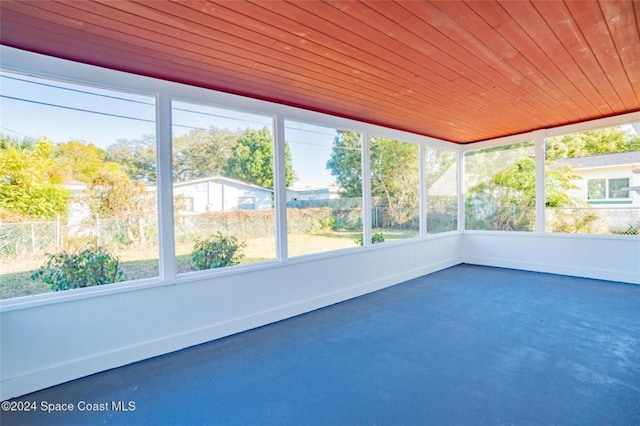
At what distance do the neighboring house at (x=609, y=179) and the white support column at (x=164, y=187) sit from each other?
6354 millimetres

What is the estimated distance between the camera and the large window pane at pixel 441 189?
598 cm

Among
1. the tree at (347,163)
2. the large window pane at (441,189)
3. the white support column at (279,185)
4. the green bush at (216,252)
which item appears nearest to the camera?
the green bush at (216,252)

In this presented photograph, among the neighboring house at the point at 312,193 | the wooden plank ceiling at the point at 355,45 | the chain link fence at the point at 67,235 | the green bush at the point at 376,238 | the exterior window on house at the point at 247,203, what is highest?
the wooden plank ceiling at the point at 355,45

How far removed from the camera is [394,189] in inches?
207

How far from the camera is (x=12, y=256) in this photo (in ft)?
7.61

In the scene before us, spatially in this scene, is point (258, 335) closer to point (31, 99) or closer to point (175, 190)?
point (175, 190)

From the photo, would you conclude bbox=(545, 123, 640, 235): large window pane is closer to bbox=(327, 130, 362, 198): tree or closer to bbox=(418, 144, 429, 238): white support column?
bbox=(418, 144, 429, 238): white support column

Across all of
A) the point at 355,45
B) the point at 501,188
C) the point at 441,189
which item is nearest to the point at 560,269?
the point at 501,188

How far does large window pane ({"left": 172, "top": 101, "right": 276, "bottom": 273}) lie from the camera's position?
9.99 ft

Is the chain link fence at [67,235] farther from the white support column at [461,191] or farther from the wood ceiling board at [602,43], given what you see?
the white support column at [461,191]

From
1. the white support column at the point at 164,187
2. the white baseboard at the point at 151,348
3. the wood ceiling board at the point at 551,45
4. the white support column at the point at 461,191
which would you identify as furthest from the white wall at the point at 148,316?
the white support column at the point at 461,191

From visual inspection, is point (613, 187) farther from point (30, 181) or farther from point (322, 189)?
point (30, 181)

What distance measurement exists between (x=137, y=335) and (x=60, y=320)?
0.59m

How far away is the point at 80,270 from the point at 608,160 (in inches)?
286
